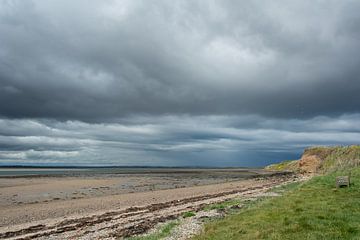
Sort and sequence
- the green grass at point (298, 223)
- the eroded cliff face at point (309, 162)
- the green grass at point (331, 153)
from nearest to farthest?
the green grass at point (298, 223) → the green grass at point (331, 153) → the eroded cliff face at point (309, 162)

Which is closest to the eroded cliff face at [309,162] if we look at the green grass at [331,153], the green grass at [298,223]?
the green grass at [331,153]

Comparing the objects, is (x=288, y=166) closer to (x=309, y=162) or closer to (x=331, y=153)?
(x=309, y=162)

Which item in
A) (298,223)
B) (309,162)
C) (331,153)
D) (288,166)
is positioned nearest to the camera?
(298,223)

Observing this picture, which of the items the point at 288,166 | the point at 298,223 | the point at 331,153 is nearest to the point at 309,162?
the point at 331,153

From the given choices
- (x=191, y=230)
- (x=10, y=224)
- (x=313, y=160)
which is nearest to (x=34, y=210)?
(x=10, y=224)

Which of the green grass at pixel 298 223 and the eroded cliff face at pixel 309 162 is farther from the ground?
the eroded cliff face at pixel 309 162

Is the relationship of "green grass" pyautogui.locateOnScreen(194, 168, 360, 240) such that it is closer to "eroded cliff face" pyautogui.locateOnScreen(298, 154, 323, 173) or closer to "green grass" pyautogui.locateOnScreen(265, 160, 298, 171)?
"eroded cliff face" pyautogui.locateOnScreen(298, 154, 323, 173)

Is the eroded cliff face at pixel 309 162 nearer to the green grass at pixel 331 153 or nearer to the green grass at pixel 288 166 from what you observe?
the green grass at pixel 331 153

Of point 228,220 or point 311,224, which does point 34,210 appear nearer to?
point 228,220

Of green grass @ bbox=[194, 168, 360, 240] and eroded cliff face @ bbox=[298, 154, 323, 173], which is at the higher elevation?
eroded cliff face @ bbox=[298, 154, 323, 173]

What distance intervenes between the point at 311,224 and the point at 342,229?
5.09 ft

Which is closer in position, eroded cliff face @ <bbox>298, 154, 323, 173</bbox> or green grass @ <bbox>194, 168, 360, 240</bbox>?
green grass @ <bbox>194, 168, 360, 240</bbox>

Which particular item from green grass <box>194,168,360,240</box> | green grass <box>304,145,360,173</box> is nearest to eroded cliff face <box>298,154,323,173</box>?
green grass <box>304,145,360,173</box>

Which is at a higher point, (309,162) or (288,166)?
(309,162)
